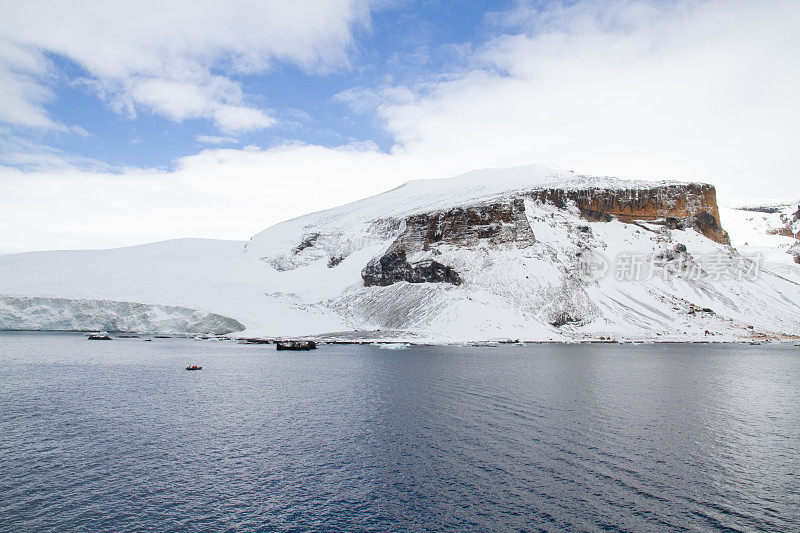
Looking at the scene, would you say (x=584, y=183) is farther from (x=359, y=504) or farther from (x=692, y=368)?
(x=359, y=504)

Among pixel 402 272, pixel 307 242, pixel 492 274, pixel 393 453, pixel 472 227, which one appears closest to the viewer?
pixel 393 453

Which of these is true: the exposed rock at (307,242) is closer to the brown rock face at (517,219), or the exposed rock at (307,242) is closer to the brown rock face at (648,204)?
the brown rock face at (517,219)

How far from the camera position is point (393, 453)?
24719 millimetres

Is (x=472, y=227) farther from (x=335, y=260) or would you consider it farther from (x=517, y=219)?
(x=335, y=260)

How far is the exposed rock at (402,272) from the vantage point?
124938mm

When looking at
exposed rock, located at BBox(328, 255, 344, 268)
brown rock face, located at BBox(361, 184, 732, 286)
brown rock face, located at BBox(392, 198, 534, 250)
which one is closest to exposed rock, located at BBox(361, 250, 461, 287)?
brown rock face, located at BBox(361, 184, 732, 286)

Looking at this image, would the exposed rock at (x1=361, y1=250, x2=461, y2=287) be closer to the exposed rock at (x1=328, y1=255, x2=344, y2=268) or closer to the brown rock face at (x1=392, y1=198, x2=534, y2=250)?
the brown rock face at (x1=392, y1=198, x2=534, y2=250)

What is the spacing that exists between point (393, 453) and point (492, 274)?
104 m

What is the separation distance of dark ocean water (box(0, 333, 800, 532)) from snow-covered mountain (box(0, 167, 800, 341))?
65384 mm

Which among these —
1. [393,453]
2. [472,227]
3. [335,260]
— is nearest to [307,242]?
[335,260]

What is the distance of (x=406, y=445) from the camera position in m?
26.1

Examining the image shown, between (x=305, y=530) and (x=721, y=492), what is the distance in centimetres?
1673

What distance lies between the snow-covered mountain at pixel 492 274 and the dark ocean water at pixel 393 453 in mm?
65384

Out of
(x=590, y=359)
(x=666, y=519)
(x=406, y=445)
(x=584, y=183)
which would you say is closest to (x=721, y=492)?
(x=666, y=519)
